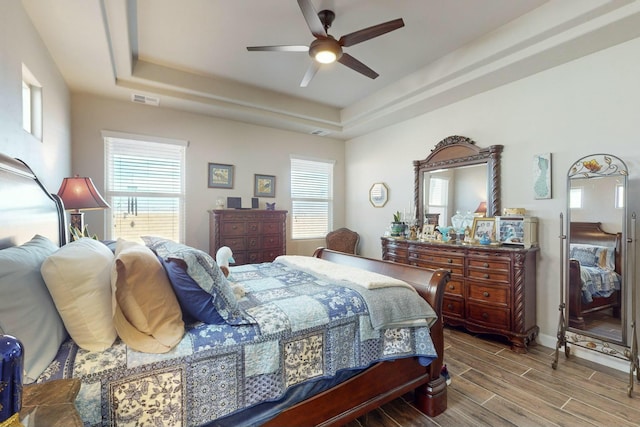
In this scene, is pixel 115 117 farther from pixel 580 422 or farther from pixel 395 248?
pixel 580 422

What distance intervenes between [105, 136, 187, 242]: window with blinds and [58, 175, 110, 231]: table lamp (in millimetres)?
1090

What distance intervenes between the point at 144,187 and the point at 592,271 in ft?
16.3

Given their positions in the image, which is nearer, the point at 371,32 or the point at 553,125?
the point at 371,32

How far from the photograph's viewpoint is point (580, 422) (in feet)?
5.88

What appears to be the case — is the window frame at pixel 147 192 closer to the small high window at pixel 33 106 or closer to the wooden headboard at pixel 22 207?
the small high window at pixel 33 106

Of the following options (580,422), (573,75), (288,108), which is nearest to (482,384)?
(580,422)

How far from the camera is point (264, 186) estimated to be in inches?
184

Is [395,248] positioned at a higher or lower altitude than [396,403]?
higher

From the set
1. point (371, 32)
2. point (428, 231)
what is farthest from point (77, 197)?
point (428, 231)

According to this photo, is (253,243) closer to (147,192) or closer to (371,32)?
(147,192)

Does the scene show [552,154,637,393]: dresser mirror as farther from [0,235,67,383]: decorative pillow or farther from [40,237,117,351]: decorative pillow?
[0,235,67,383]: decorative pillow

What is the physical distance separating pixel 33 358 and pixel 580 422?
9.37 ft

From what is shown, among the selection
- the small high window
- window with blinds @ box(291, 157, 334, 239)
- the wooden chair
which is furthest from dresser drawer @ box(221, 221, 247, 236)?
the small high window

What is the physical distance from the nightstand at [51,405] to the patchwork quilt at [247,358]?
0.27 m
